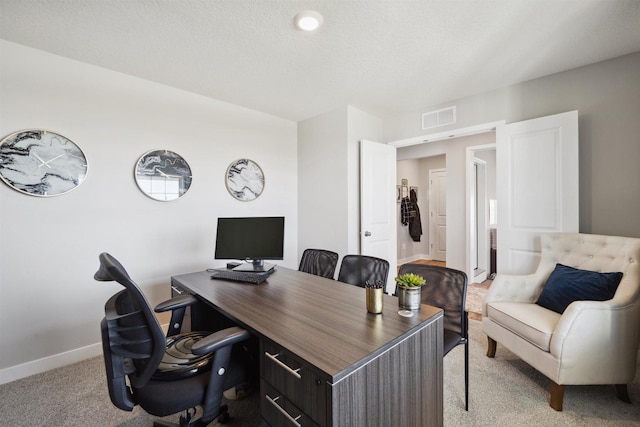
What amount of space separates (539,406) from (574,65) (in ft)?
9.49

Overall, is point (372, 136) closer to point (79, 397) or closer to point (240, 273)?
point (240, 273)

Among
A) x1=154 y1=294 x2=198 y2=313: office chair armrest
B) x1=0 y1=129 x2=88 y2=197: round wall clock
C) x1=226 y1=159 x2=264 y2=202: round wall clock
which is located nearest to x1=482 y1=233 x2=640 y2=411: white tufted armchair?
x1=154 y1=294 x2=198 y2=313: office chair armrest

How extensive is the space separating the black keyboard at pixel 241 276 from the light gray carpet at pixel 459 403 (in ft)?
2.67

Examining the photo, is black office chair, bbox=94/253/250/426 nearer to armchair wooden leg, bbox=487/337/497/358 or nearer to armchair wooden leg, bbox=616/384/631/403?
armchair wooden leg, bbox=487/337/497/358

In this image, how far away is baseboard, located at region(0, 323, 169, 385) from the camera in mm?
2174

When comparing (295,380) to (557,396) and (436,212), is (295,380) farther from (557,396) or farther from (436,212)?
(436,212)

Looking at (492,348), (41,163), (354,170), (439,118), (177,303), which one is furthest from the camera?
(354,170)

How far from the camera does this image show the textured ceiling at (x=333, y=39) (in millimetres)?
1841

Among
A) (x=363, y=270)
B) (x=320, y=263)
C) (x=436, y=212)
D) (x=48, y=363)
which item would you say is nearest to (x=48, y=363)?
(x=48, y=363)

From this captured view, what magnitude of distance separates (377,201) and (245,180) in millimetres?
1760

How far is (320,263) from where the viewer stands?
2648 mm

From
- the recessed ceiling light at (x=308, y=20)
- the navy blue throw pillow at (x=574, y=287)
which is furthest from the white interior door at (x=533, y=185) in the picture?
the recessed ceiling light at (x=308, y=20)

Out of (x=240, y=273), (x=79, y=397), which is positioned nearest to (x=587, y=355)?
(x=240, y=273)

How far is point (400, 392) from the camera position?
1163mm
